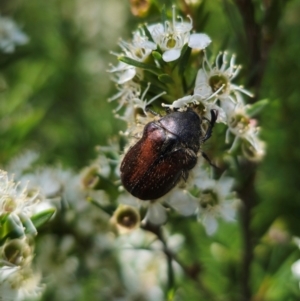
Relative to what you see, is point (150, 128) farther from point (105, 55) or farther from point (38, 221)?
point (105, 55)

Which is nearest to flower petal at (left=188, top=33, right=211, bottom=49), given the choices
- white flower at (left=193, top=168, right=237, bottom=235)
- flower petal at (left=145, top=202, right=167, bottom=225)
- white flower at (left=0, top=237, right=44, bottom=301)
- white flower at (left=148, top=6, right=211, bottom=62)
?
white flower at (left=148, top=6, right=211, bottom=62)

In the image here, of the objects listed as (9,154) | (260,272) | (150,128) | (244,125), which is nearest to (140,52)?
(150,128)

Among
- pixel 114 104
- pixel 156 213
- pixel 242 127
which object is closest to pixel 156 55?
pixel 242 127

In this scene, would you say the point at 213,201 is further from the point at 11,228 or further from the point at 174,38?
the point at 11,228

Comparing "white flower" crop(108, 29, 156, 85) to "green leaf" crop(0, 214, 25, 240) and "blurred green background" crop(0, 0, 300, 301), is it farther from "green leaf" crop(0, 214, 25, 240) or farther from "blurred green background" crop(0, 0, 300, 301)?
"green leaf" crop(0, 214, 25, 240)

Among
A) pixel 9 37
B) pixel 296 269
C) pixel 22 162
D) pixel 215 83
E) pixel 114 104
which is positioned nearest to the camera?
pixel 215 83
